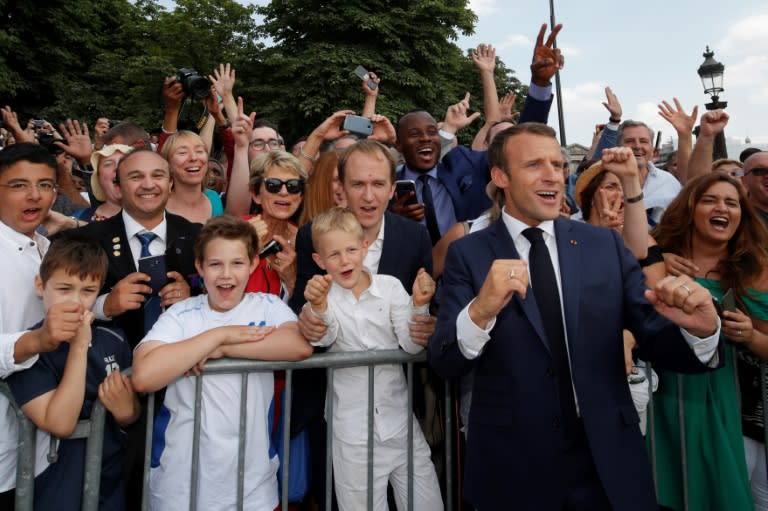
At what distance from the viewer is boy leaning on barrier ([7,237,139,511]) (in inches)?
88.6

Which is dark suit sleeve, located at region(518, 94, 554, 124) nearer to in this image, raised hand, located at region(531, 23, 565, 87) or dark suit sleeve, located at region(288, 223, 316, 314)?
raised hand, located at region(531, 23, 565, 87)

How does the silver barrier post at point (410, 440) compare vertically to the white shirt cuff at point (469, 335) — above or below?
below

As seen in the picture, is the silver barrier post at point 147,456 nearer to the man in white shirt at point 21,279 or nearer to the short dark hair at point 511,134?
the man in white shirt at point 21,279

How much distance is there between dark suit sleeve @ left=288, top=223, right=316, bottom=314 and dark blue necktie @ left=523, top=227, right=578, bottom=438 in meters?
1.29

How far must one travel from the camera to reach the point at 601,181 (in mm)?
3717

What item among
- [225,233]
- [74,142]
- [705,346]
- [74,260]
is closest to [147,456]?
[74,260]

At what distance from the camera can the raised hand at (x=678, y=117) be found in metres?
4.93

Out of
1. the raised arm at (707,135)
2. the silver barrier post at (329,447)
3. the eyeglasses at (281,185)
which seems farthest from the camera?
the raised arm at (707,135)

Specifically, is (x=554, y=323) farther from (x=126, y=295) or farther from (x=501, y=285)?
(x=126, y=295)

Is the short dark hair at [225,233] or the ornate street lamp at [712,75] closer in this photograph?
the short dark hair at [225,233]

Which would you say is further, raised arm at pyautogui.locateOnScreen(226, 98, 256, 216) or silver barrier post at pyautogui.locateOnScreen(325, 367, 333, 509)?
raised arm at pyautogui.locateOnScreen(226, 98, 256, 216)

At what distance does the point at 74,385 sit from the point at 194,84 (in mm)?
3345

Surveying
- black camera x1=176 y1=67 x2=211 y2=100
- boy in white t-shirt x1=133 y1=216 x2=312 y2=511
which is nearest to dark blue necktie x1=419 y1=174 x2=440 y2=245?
boy in white t-shirt x1=133 y1=216 x2=312 y2=511

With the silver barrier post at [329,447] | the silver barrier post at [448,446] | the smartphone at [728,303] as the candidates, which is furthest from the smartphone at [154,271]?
the smartphone at [728,303]
